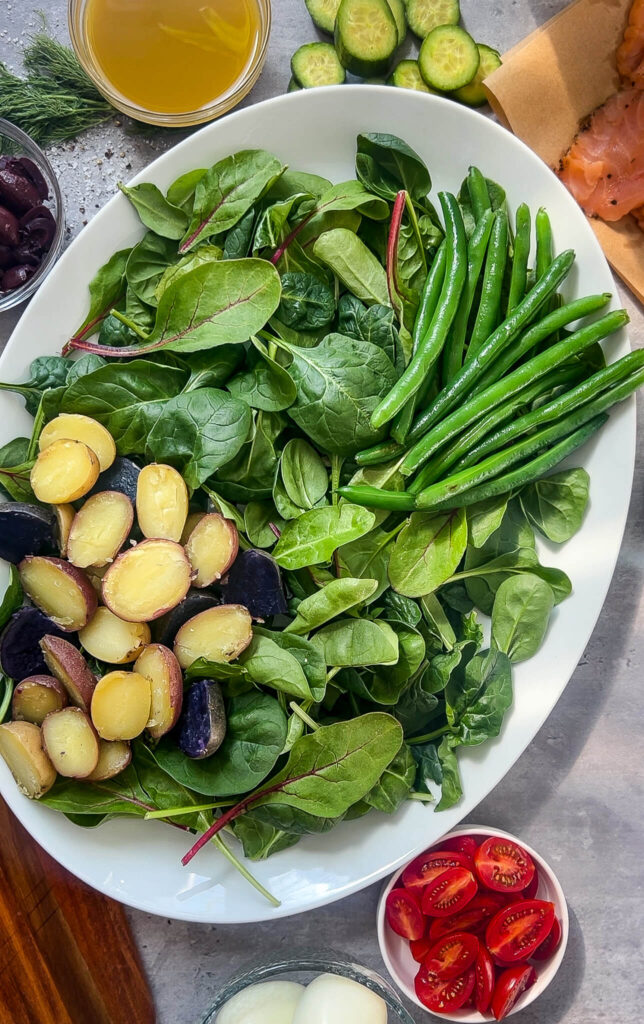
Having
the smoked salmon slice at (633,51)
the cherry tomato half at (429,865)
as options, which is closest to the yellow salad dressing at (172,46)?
the smoked salmon slice at (633,51)

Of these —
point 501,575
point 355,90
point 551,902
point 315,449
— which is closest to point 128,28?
point 355,90

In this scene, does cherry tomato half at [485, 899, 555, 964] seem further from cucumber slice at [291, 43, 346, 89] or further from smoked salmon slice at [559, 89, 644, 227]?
cucumber slice at [291, 43, 346, 89]

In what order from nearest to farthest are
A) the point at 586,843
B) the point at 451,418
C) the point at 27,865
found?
the point at 451,418 → the point at 27,865 → the point at 586,843

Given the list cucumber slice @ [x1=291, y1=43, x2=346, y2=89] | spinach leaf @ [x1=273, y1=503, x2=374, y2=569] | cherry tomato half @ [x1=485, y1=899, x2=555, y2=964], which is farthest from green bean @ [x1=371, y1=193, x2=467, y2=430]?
cherry tomato half @ [x1=485, y1=899, x2=555, y2=964]

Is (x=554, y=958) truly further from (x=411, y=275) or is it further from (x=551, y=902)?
(x=411, y=275)

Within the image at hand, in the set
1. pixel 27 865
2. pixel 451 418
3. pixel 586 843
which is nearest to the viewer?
pixel 451 418

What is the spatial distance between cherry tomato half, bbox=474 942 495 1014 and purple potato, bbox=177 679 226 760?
2.03 ft

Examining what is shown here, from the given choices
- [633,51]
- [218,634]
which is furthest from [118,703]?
[633,51]

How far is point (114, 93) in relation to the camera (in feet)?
4.58

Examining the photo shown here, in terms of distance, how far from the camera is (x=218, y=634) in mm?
1185

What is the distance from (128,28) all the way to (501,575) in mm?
1081

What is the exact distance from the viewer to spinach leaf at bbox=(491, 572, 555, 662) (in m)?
1.26

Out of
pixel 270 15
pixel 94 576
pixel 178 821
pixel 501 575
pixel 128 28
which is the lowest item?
pixel 178 821

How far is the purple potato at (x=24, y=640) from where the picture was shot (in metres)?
1.20
